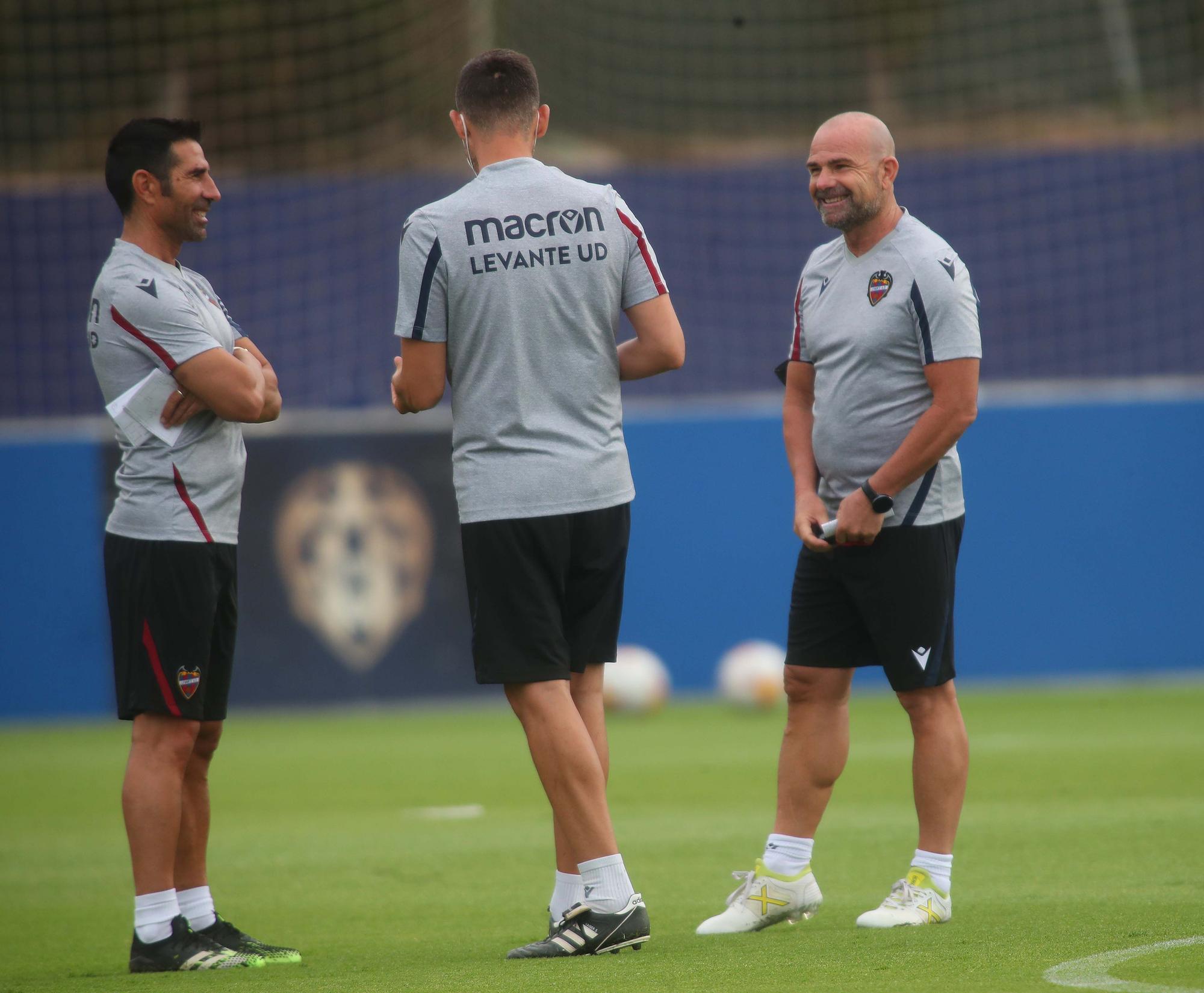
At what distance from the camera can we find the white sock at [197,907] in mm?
4234

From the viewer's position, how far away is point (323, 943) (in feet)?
14.0

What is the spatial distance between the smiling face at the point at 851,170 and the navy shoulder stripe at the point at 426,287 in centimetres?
98

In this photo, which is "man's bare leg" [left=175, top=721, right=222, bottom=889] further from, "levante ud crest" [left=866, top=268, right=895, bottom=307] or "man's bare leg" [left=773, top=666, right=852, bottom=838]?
"levante ud crest" [left=866, top=268, right=895, bottom=307]

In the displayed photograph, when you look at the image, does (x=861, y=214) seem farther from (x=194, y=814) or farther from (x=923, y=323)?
(x=194, y=814)

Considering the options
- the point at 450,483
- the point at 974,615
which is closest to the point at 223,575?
the point at 450,483

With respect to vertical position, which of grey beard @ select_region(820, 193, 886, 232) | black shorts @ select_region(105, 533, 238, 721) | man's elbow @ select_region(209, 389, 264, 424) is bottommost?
black shorts @ select_region(105, 533, 238, 721)

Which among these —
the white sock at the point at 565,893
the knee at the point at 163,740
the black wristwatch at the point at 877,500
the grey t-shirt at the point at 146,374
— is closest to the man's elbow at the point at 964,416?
the black wristwatch at the point at 877,500

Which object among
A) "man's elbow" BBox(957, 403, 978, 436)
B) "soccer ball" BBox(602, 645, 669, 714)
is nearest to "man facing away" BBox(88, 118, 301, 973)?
"man's elbow" BBox(957, 403, 978, 436)

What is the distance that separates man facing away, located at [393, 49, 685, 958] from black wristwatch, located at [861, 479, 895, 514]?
60 centimetres

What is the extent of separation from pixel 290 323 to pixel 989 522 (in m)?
6.56

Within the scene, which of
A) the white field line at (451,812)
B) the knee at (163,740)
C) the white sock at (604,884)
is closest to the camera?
the white sock at (604,884)

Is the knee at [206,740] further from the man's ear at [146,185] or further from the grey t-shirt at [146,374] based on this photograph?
the man's ear at [146,185]

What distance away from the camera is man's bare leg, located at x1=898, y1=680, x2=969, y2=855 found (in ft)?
13.8

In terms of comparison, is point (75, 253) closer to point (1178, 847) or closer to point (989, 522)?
point (989, 522)
